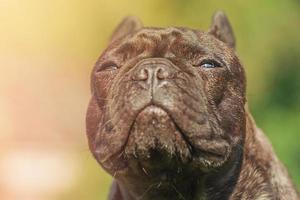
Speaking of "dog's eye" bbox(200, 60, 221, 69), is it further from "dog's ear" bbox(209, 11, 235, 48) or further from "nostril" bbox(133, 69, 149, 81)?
"dog's ear" bbox(209, 11, 235, 48)

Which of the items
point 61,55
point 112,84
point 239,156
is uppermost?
point 112,84

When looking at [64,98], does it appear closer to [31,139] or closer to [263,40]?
[31,139]

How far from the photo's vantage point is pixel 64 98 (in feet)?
45.2

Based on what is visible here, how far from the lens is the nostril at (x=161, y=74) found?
5224 millimetres

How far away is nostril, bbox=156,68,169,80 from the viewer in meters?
5.22

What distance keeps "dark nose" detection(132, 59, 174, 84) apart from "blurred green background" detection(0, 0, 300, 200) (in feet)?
20.0

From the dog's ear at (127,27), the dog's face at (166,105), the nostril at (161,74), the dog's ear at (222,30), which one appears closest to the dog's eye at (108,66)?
the dog's face at (166,105)

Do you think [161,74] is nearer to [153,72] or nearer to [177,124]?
[153,72]

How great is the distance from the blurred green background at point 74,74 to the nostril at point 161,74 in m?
6.14

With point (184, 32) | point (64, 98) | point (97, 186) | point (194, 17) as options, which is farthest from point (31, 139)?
point (184, 32)

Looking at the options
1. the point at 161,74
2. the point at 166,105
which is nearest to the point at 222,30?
the point at 161,74

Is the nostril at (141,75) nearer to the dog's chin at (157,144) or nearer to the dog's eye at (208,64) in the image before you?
the dog's chin at (157,144)

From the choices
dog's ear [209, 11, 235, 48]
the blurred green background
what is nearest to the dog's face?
dog's ear [209, 11, 235, 48]

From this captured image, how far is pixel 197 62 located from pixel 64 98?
8382 millimetres
